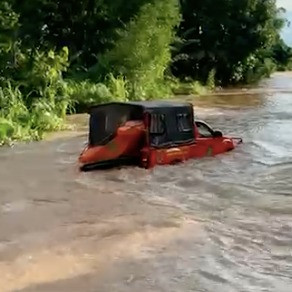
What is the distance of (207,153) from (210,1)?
Result: 82.8ft

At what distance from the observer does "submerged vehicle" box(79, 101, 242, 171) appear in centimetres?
1486

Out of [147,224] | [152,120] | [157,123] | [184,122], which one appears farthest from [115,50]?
[147,224]

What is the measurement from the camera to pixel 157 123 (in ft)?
49.7

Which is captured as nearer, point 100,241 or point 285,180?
point 100,241

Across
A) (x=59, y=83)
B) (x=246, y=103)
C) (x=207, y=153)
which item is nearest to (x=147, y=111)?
(x=207, y=153)

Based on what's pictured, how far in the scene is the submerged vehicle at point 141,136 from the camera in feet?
48.8

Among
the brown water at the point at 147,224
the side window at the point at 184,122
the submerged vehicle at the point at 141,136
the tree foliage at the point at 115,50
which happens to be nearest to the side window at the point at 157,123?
the submerged vehicle at the point at 141,136

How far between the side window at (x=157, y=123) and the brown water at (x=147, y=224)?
30.7 inches

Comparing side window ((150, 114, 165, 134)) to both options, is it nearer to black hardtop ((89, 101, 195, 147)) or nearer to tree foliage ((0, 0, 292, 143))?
black hardtop ((89, 101, 195, 147))

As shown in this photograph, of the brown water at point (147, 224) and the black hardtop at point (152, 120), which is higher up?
the black hardtop at point (152, 120)

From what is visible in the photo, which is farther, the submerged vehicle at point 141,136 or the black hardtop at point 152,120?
the black hardtop at point 152,120

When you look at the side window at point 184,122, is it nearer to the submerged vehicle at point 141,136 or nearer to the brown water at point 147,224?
the submerged vehicle at point 141,136

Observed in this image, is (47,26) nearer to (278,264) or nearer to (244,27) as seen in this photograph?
(244,27)

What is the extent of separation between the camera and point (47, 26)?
3250cm
